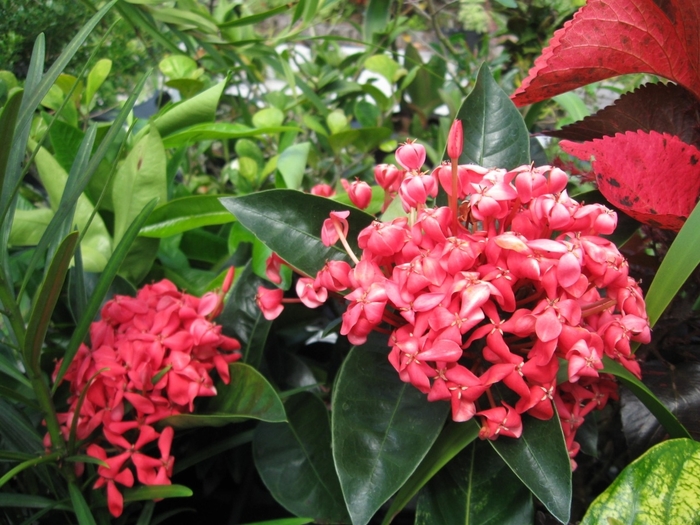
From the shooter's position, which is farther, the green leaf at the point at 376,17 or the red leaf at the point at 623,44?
the green leaf at the point at 376,17

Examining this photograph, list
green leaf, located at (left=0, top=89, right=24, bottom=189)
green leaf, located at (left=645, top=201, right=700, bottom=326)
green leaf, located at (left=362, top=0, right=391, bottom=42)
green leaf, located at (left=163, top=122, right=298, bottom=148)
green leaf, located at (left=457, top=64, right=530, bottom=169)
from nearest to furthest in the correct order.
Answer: green leaf, located at (left=0, top=89, right=24, bottom=189) → green leaf, located at (left=645, top=201, right=700, bottom=326) → green leaf, located at (left=457, top=64, right=530, bottom=169) → green leaf, located at (left=163, top=122, right=298, bottom=148) → green leaf, located at (left=362, top=0, right=391, bottom=42)

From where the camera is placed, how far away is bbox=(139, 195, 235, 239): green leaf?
646mm

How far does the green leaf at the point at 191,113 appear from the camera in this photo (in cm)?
71

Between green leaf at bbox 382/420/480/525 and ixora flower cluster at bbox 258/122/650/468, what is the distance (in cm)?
4

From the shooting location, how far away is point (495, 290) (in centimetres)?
41

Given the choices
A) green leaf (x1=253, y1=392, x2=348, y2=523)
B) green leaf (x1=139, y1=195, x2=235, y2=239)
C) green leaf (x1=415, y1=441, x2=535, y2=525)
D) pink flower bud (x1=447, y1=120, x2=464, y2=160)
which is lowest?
green leaf (x1=253, y1=392, x2=348, y2=523)

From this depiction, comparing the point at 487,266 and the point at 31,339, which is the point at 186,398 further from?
the point at 487,266

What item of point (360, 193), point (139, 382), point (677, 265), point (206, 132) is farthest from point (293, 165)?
point (677, 265)

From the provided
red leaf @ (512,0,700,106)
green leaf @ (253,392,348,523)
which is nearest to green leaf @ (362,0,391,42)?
red leaf @ (512,0,700,106)

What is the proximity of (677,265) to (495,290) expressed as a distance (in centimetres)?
15

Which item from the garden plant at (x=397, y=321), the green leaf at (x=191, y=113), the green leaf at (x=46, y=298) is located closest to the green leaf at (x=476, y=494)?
the garden plant at (x=397, y=321)

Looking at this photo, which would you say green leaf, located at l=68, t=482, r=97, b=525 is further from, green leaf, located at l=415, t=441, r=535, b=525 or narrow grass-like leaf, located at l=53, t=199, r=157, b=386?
green leaf, located at l=415, t=441, r=535, b=525

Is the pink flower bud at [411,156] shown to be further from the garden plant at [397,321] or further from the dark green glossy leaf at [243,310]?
the dark green glossy leaf at [243,310]

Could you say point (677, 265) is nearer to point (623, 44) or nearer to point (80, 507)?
point (623, 44)
